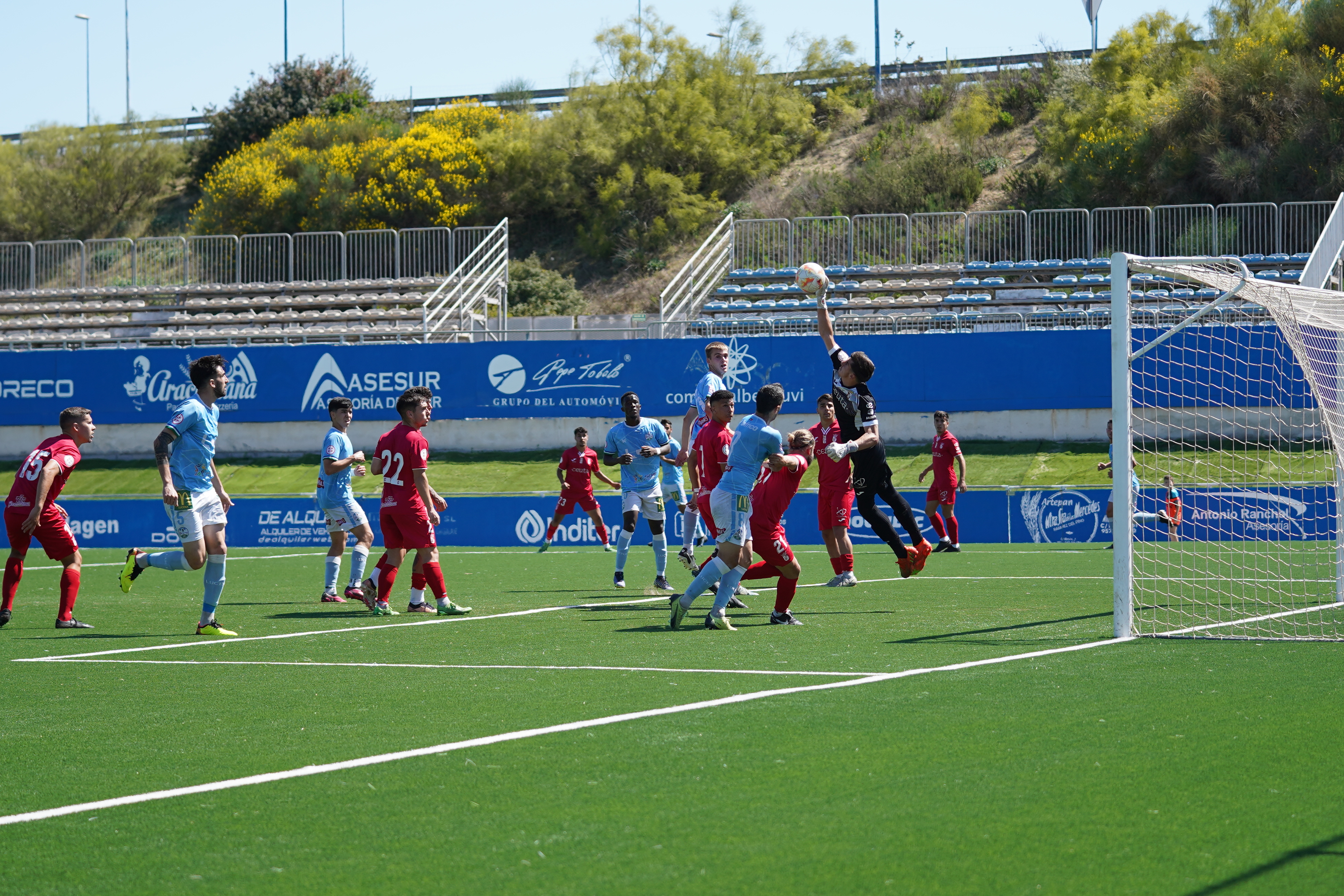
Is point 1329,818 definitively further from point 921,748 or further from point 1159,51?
point 1159,51

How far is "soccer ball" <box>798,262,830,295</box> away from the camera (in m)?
13.1

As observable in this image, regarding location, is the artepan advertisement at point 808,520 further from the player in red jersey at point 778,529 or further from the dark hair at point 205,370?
the dark hair at point 205,370

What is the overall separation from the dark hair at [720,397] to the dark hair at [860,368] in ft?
3.59

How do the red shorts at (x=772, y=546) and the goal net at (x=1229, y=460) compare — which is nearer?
the goal net at (x=1229, y=460)

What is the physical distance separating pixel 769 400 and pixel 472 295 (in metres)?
28.8

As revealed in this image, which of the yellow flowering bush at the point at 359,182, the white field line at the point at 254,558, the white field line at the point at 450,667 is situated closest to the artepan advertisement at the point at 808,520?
the white field line at the point at 254,558

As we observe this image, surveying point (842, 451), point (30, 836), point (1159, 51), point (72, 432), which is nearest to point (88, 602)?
point (72, 432)

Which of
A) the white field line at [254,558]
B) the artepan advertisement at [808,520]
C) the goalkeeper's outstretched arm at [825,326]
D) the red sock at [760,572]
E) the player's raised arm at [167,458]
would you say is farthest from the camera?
the artepan advertisement at [808,520]

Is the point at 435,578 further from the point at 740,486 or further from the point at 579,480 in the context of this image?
the point at 579,480

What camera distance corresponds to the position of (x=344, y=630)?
1176 centimetres

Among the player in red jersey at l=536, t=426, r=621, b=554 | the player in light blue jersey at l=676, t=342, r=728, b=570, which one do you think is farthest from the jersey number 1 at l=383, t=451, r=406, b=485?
the player in red jersey at l=536, t=426, r=621, b=554

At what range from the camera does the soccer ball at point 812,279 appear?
13055 mm

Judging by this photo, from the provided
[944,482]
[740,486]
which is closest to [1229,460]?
[944,482]

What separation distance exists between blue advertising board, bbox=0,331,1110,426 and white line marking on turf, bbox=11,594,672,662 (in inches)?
649
